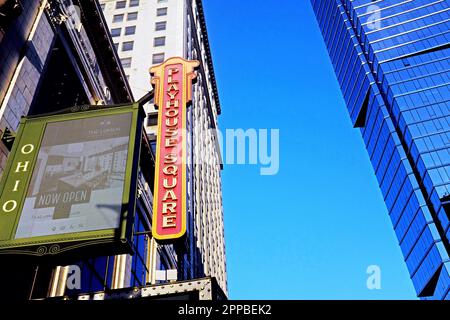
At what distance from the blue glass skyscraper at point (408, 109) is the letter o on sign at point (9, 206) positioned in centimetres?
8277

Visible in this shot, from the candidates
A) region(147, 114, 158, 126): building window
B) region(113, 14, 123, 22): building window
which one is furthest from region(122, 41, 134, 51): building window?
region(147, 114, 158, 126): building window

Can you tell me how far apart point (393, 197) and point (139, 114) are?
3972 inches

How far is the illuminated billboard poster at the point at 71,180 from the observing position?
10523mm

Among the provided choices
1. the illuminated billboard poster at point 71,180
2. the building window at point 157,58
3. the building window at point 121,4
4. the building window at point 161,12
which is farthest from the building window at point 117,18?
the illuminated billboard poster at point 71,180

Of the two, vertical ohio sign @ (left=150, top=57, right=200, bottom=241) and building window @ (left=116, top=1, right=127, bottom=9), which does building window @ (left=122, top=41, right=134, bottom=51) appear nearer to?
building window @ (left=116, top=1, right=127, bottom=9)

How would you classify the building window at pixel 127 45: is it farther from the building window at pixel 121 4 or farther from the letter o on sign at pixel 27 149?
the letter o on sign at pixel 27 149

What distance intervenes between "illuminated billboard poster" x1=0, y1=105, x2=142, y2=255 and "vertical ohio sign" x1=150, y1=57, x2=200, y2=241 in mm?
2852

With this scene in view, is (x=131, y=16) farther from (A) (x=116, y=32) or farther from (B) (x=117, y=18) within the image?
(A) (x=116, y=32)

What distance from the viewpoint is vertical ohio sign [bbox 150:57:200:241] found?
578 inches

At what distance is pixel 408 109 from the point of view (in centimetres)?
9512

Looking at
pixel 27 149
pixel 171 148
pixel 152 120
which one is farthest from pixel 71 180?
pixel 152 120

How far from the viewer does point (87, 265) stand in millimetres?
18312
